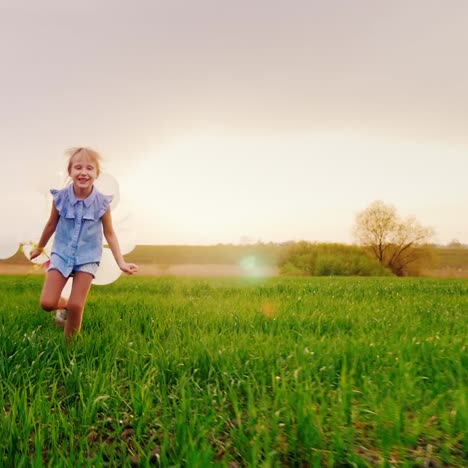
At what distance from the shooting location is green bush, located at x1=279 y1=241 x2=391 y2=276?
37.9 meters

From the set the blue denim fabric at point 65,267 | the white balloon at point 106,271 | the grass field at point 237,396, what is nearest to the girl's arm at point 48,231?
the blue denim fabric at point 65,267

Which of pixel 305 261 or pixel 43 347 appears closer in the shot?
pixel 43 347

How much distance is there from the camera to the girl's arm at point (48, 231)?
493 cm

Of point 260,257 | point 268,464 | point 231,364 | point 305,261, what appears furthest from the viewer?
point 260,257

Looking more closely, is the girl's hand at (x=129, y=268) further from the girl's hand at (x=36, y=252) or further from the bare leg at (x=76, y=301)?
Answer: the girl's hand at (x=36, y=252)

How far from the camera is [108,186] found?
531 cm

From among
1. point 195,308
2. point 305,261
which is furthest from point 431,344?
point 305,261

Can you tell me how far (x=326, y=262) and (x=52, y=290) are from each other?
34.6m

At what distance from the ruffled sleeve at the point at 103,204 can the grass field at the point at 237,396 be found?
3.95 ft

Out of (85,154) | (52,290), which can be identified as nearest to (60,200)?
(85,154)

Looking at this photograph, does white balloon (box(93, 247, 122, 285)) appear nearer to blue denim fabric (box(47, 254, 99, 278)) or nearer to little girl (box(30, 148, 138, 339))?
little girl (box(30, 148, 138, 339))

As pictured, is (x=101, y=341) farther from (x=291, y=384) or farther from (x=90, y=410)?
(x=291, y=384)

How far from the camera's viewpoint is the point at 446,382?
340 centimetres

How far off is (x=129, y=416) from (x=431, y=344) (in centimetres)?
271
